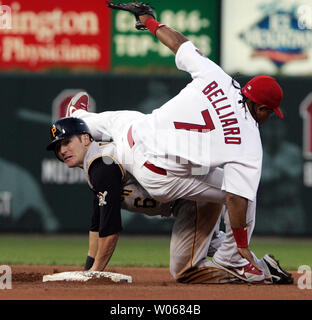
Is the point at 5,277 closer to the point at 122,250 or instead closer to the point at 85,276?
the point at 85,276

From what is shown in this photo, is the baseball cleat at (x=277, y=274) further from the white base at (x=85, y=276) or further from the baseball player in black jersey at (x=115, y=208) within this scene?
the white base at (x=85, y=276)

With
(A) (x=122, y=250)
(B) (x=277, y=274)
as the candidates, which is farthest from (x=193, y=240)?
(A) (x=122, y=250)

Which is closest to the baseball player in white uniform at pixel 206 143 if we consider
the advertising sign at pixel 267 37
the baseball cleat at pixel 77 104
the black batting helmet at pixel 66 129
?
the black batting helmet at pixel 66 129

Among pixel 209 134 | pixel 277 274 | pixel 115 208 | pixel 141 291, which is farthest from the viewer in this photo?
pixel 277 274

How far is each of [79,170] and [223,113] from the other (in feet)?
16.4

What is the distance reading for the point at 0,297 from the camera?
471 cm

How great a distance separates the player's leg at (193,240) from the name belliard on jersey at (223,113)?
676mm

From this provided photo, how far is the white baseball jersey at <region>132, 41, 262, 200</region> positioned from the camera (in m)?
5.21

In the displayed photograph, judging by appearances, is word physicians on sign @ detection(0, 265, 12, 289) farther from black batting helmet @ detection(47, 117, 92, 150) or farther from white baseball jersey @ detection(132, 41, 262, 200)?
white baseball jersey @ detection(132, 41, 262, 200)

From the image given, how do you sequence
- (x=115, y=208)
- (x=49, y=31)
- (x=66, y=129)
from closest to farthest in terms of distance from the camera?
1. (x=115, y=208)
2. (x=66, y=129)
3. (x=49, y=31)

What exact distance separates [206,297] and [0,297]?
3.78 feet

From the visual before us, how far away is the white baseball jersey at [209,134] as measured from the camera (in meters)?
5.21

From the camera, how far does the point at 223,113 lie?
207 inches
